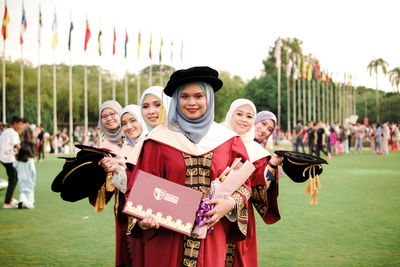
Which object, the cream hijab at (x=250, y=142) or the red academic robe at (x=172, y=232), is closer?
the red academic robe at (x=172, y=232)

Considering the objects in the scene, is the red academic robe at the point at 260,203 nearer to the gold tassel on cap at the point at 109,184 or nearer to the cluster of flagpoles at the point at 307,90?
the gold tassel on cap at the point at 109,184

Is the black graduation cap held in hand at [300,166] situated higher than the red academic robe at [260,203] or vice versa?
the black graduation cap held in hand at [300,166]

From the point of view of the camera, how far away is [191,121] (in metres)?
2.83

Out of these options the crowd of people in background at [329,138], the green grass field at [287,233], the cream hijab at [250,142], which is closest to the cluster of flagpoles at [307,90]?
the crowd of people in background at [329,138]

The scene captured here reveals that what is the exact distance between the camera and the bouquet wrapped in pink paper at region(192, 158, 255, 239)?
2.59 meters

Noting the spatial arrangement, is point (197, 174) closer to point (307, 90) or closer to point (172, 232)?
point (172, 232)

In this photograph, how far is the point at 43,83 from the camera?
49.2 metres

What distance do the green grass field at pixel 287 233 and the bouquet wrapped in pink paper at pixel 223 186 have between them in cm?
273

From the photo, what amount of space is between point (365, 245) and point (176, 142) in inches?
169

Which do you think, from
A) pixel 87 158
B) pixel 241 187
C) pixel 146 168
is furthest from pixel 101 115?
pixel 241 187

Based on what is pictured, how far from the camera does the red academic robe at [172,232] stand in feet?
8.75

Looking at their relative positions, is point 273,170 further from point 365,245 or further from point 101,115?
point 365,245

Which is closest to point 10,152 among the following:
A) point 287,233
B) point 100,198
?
point 287,233

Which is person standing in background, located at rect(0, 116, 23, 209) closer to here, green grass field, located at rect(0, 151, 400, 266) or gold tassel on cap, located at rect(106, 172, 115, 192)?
green grass field, located at rect(0, 151, 400, 266)
